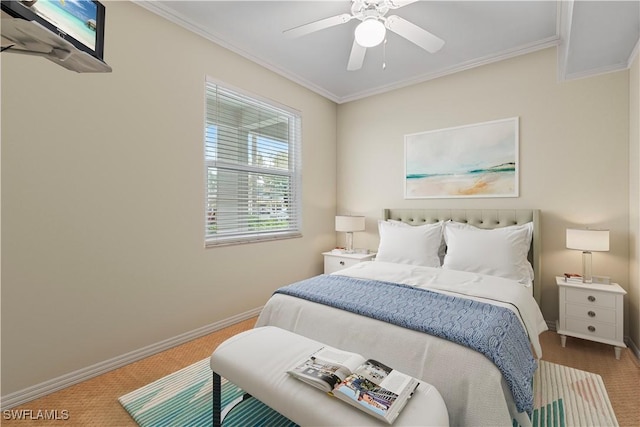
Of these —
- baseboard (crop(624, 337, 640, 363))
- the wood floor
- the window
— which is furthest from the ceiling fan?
baseboard (crop(624, 337, 640, 363))

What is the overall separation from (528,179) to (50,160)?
392cm

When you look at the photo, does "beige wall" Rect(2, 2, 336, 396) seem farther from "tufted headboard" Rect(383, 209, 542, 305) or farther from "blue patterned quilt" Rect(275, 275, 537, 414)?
"tufted headboard" Rect(383, 209, 542, 305)

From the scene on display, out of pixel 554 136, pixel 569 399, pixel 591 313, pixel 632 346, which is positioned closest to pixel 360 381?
pixel 569 399

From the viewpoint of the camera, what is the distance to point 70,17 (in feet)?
3.78

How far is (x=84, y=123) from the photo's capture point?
6.64 feet

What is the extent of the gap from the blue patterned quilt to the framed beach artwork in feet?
5.58

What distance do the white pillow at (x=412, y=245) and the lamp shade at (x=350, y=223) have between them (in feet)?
1.95

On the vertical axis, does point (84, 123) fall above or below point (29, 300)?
above

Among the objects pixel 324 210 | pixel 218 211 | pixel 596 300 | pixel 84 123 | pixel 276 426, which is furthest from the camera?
pixel 324 210

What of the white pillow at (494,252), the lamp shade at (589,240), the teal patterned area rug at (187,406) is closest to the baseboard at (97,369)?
the teal patterned area rug at (187,406)

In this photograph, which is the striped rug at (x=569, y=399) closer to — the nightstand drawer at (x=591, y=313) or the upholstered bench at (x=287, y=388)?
the nightstand drawer at (x=591, y=313)

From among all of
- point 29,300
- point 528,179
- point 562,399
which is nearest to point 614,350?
point 562,399

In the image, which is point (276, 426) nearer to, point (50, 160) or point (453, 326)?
point (453, 326)

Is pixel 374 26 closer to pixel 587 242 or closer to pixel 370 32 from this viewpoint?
pixel 370 32
